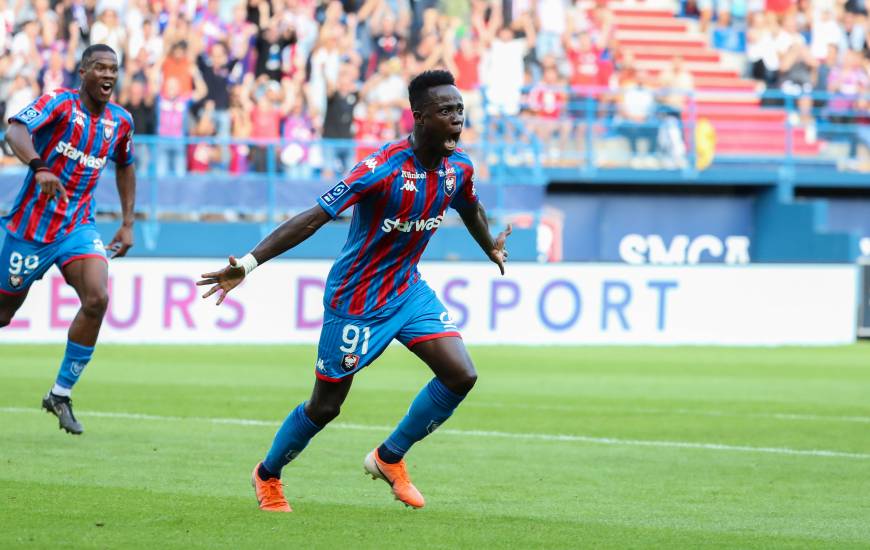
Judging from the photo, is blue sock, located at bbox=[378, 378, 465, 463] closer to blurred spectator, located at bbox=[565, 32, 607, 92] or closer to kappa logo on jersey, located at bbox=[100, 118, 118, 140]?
kappa logo on jersey, located at bbox=[100, 118, 118, 140]

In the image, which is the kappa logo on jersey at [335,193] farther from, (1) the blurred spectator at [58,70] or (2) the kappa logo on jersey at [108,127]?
(1) the blurred spectator at [58,70]

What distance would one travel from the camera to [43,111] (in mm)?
10102

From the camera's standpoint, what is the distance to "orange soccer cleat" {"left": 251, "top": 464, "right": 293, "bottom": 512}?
24.5 feet

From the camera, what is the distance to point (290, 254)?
23.2 metres

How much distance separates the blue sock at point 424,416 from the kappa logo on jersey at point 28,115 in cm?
374

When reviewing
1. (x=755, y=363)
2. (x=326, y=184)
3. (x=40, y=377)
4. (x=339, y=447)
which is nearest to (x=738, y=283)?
(x=755, y=363)

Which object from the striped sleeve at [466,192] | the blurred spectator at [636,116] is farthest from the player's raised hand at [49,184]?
the blurred spectator at [636,116]

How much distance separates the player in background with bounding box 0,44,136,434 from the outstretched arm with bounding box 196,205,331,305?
3.36 meters

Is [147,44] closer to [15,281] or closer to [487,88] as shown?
[487,88]

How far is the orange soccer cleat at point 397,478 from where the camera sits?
7594 mm

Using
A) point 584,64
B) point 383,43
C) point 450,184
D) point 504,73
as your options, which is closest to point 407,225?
point 450,184

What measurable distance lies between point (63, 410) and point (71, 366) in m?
0.29

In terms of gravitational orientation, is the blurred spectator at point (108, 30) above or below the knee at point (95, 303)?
above

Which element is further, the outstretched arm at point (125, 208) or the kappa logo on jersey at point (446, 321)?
the outstretched arm at point (125, 208)
